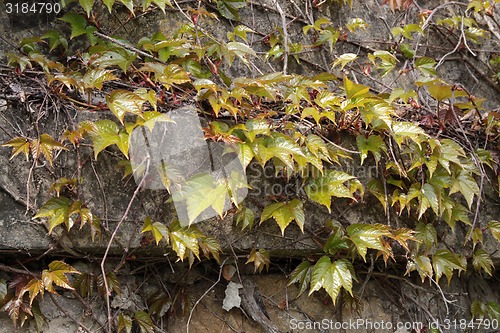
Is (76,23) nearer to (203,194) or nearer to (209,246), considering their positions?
(203,194)

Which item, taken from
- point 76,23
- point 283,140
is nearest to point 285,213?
point 283,140

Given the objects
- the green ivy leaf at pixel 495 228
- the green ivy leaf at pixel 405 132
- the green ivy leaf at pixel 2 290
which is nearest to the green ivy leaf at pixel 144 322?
the green ivy leaf at pixel 2 290

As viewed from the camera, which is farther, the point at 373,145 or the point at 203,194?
the point at 373,145

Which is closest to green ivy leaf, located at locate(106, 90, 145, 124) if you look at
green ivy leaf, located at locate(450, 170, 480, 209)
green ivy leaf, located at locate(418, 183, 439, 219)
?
green ivy leaf, located at locate(418, 183, 439, 219)

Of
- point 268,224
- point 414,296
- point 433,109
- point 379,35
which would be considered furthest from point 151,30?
point 414,296

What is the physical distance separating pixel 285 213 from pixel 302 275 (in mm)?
291

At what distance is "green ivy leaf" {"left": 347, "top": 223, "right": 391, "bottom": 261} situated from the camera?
1.65 m

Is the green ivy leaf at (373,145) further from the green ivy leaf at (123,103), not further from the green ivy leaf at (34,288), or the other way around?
the green ivy leaf at (34,288)

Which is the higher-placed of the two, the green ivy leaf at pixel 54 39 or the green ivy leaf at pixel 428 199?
the green ivy leaf at pixel 54 39

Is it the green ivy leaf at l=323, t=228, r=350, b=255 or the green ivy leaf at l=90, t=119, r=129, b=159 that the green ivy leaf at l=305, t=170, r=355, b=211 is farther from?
the green ivy leaf at l=90, t=119, r=129, b=159

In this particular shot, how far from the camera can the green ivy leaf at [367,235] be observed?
1.65m

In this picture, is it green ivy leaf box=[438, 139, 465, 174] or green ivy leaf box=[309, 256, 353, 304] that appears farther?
green ivy leaf box=[438, 139, 465, 174]

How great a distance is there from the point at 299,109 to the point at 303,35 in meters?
0.59

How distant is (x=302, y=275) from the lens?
1.78 m
